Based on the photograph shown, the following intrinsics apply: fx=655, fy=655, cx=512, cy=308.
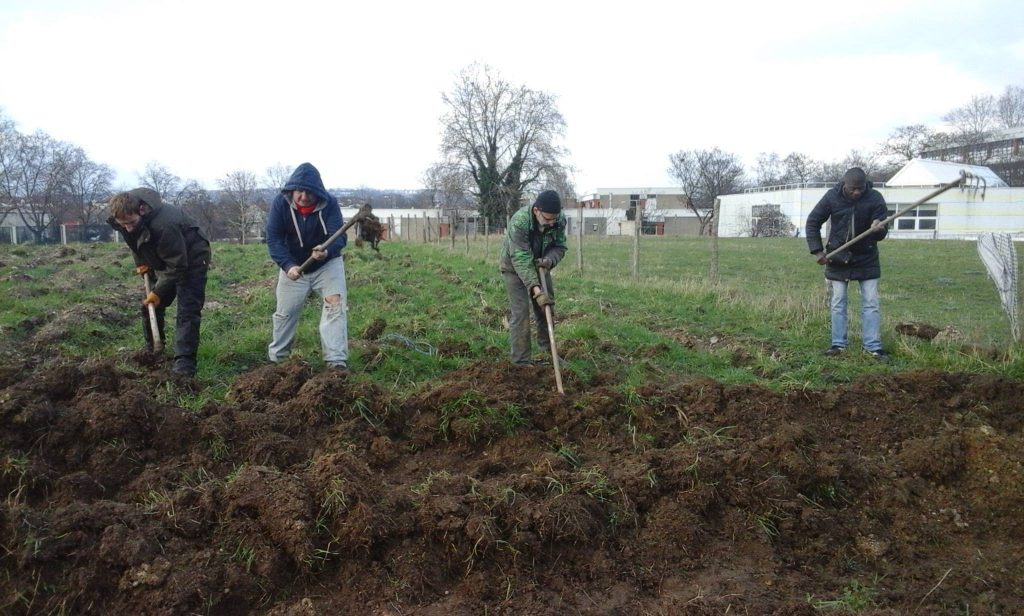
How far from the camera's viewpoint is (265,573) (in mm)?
2840

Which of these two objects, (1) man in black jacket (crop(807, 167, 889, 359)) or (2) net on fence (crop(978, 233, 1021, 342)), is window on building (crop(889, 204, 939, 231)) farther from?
(1) man in black jacket (crop(807, 167, 889, 359))

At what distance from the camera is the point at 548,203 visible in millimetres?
5586

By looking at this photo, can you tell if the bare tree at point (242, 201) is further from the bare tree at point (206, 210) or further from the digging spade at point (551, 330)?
the digging spade at point (551, 330)

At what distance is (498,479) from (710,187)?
68074 millimetres

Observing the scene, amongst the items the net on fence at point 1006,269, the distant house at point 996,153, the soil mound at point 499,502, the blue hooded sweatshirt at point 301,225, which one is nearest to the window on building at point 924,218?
the distant house at point 996,153

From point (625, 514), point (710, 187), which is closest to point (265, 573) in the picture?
point (625, 514)

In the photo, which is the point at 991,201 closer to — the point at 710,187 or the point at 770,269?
the point at 710,187

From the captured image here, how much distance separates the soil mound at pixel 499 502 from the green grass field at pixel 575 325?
1.03 m

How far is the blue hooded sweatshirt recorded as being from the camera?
5562 millimetres

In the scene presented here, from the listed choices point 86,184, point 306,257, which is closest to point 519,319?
point 306,257

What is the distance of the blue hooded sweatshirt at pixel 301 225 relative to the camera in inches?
219

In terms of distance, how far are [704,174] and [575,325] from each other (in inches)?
2529

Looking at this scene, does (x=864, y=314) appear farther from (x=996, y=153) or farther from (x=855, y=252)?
(x=996, y=153)

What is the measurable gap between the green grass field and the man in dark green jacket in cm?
50
